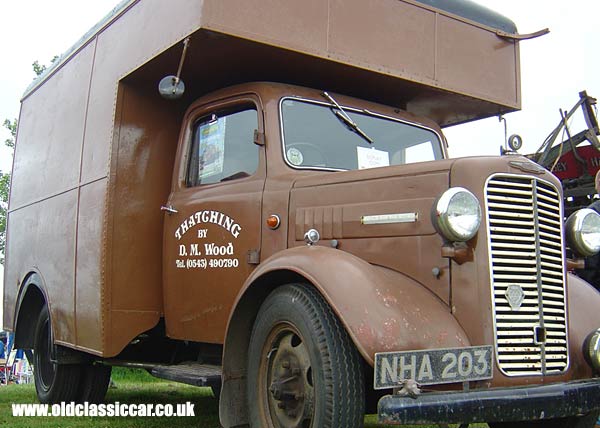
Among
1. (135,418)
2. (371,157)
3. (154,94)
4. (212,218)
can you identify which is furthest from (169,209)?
(135,418)

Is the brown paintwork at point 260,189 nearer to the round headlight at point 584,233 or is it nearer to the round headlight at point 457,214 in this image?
the round headlight at point 457,214

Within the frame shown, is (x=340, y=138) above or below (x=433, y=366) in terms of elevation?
above

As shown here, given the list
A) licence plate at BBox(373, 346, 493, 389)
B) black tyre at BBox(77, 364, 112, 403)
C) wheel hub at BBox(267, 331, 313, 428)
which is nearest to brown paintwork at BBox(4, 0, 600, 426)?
licence plate at BBox(373, 346, 493, 389)

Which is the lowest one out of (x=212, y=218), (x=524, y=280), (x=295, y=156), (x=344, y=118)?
(x=524, y=280)

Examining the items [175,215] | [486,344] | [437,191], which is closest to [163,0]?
[175,215]

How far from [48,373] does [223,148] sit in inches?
130

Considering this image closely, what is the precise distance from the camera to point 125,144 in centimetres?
505

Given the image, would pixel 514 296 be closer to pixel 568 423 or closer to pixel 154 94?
pixel 568 423

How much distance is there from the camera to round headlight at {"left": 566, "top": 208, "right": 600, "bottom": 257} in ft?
12.2

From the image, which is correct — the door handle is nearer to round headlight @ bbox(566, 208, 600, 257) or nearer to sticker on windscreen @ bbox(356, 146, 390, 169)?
sticker on windscreen @ bbox(356, 146, 390, 169)

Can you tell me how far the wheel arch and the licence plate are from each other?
4712 mm

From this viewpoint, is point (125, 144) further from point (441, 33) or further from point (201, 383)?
point (441, 33)

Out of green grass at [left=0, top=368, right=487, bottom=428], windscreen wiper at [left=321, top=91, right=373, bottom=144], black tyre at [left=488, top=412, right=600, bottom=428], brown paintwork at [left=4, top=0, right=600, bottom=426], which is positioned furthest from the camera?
green grass at [left=0, top=368, right=487, bottom=428]

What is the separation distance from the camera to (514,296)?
10.6 feet
